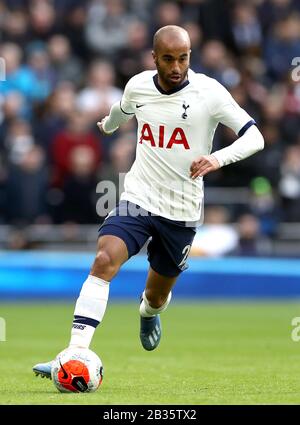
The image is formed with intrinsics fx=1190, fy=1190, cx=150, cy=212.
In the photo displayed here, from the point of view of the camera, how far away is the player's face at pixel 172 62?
353 inches

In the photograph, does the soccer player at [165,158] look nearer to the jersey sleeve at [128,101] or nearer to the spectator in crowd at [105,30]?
the jersey sleeve at [128,101]

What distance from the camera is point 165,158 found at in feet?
31.0

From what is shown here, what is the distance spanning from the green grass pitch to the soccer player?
2.16 feet

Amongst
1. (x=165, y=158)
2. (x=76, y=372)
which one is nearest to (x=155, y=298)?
(x=165, y=158)

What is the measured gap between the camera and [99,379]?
855cm

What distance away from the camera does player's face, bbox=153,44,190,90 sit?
29.5 ft

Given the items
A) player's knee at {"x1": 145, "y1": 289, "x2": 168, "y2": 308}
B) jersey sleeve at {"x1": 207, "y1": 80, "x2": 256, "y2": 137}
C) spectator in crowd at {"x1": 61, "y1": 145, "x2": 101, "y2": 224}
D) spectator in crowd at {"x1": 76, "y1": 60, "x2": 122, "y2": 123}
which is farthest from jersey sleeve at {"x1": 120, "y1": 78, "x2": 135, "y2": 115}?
spectator in crowd at {"x1": 76, "y1": 60, "x2": 122, "y2": 123}

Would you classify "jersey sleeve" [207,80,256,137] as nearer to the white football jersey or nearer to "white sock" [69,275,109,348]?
the white football jersey

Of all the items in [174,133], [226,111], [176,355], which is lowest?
[176,355]

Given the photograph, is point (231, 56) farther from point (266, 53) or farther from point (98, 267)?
point (98, 267)

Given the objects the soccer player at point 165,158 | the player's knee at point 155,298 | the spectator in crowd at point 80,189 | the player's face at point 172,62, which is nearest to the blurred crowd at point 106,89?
the spectator in crowd at point 80,189

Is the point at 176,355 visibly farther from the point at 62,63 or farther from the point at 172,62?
the point at 62,63

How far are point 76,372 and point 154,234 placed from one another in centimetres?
165

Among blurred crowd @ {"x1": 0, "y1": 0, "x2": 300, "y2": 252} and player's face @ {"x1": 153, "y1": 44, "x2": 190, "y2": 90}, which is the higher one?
blurred crowd @ {"x1": 0, "y1": 0, "x2": 300, "y2": 252}
